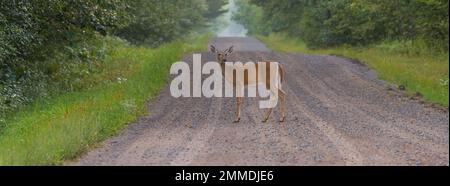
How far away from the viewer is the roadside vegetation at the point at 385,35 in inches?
752

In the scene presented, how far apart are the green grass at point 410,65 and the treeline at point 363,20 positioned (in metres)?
0.53

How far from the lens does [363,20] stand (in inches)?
1244

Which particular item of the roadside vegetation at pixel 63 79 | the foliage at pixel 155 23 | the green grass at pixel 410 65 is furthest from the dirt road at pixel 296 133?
the foliage at pixel 155 23

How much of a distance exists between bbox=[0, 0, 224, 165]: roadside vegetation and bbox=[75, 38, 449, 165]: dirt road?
1.63 feet

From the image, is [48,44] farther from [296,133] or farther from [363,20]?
[363,20]

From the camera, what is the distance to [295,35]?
4372 centimetres

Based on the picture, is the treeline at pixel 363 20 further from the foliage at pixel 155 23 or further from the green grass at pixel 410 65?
the foliage at pixel 155 23

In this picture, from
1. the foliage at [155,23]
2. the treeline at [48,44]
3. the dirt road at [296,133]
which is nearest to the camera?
the dirt road at [296,133]

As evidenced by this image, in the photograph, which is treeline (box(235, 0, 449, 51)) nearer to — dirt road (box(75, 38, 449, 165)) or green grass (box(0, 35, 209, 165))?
dirt road (box(75, 38, 449, 165))

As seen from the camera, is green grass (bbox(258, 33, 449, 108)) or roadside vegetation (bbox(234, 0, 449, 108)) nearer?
green grass (bbox(258, 33, 449, 108))

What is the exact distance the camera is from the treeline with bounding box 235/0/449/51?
2048cm

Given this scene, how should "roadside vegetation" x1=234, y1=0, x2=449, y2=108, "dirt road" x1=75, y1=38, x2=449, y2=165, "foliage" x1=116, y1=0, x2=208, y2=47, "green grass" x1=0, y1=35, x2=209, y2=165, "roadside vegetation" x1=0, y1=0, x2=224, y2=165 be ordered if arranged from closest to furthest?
"dirt road" x1=75, y1=38, x2=449, y2=165 < "green grass" x1=0, y1=35, x2=209, y2=165 < "roadside vegetation" x1=0, y1=0, x2=224, y2=165 < "roadside vegetation" x1=234, y1=0, x2=449, y2=108 < "foliage" x1=116, y1=0, x2=208, y2=47

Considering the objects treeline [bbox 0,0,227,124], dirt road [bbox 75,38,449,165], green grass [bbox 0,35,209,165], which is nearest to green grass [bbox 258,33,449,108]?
dirt road [bbox 75,38,449,165]

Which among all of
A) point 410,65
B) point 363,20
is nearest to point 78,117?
point 410,65
